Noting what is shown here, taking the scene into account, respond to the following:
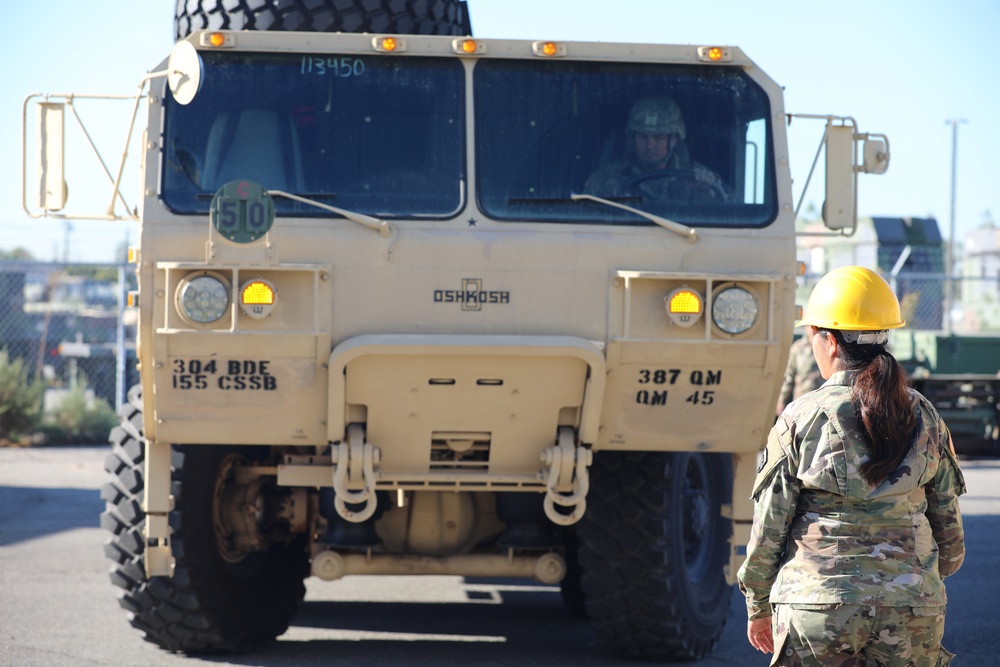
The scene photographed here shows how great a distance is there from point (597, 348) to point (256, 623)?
2.46 metres

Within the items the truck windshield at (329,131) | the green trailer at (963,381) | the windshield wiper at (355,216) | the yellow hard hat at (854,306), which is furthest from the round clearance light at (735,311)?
the green trailer at (963,381)

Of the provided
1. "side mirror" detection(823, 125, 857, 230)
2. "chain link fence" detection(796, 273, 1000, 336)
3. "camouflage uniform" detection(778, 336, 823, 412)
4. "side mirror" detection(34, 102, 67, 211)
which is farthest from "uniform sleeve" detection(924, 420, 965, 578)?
"chain link fence" detection(796, 273, 1000, 336)

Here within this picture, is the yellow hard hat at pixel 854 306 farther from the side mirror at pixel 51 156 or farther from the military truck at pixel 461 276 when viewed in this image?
the side mirror at pixel 51 156

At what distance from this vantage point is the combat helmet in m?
5.98

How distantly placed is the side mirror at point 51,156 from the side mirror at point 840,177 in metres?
3.50

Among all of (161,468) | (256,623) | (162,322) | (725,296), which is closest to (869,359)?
(725,296)

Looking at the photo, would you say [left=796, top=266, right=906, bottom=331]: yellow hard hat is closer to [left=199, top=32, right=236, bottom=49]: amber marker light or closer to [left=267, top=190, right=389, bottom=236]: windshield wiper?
[left=267, top=190, right=389, bottom=236]: windshield wiper

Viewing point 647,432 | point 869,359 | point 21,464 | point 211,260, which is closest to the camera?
point 869,359

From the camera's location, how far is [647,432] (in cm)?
586

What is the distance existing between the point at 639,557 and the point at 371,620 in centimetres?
213

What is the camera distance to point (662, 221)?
18.8 ft

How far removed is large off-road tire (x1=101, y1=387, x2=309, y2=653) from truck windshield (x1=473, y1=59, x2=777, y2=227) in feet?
6.45

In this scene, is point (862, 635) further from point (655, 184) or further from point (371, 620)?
point (371, 620)

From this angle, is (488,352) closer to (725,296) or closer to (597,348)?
(597,348)
